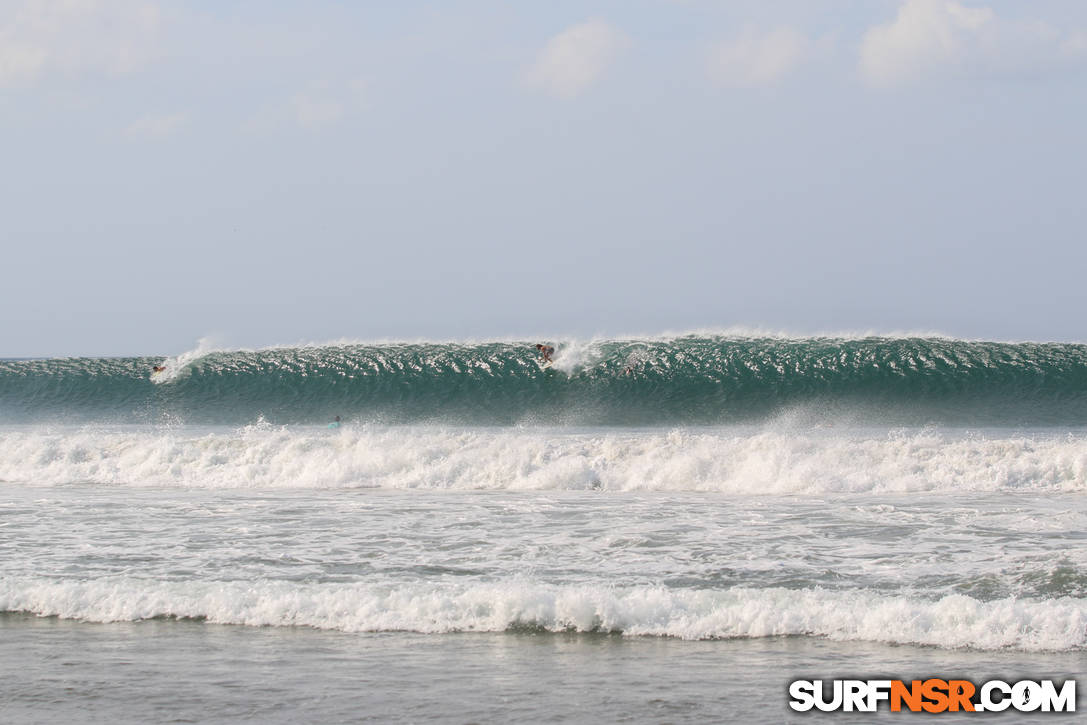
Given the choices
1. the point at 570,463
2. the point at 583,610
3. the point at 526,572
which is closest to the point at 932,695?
the point at 583,610

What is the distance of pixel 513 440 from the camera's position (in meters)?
14.7

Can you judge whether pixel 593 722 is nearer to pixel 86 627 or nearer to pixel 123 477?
pixel 86 627

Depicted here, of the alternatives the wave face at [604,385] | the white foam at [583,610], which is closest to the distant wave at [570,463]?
the white foam at [583,610]

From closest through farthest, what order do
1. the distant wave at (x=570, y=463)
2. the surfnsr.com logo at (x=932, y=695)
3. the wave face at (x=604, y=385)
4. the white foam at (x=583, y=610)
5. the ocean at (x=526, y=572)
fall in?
the surfnsr.com logo at (x=932, y=695) → the ocean at (x=526, y=572) → the white foam at (x=583, y=610) → the distant wave at (x=570, y=463) → the wave face at (x=604, y=385)

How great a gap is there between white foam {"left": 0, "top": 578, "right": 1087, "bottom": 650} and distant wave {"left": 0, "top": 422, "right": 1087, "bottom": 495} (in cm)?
567

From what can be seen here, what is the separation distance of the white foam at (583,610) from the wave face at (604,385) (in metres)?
14.5

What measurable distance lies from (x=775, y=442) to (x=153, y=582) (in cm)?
852

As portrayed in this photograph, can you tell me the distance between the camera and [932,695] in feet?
16.9

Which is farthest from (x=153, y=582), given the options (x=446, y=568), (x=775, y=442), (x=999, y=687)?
(x=775, y=442)

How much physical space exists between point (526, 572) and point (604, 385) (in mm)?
16418

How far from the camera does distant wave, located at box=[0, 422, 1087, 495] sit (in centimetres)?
1239

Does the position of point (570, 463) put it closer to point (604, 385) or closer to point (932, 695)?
point (932, 695)

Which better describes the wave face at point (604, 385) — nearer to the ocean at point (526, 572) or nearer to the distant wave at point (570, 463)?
the ocean at point (526, 572)

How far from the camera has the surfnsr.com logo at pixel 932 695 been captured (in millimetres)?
4977
